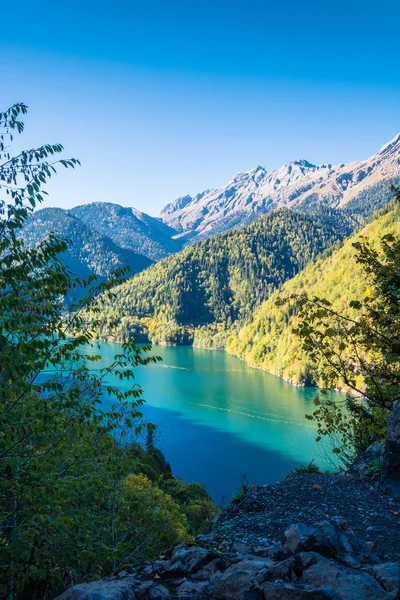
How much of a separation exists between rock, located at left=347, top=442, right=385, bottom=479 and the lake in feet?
73.9

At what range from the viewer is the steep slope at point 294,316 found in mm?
113031

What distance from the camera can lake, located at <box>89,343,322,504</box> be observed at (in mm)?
50969

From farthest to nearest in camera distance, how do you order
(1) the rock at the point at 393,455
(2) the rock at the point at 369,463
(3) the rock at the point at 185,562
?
(2) the rock at the point at 369,463 → (1) the rock at the point at 393,455 → (3) the rock at the point at 185,562

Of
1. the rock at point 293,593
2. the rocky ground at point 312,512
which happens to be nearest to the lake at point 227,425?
the rocky ground at point 312,512

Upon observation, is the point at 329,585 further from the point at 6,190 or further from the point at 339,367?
the point at 6,190

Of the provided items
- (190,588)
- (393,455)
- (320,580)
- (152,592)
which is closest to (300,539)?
(320,580)

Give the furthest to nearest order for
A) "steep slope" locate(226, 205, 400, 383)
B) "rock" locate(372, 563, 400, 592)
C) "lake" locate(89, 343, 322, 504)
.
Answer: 1. "steep slope" locate(226, 205, 400, 383)
2. "lake" locate(89, 343, 322, 504)
3. "rock" locate(372, 563, 400, 592)

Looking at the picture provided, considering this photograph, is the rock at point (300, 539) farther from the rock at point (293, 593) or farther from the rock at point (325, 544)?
the rock at point (293, 593)

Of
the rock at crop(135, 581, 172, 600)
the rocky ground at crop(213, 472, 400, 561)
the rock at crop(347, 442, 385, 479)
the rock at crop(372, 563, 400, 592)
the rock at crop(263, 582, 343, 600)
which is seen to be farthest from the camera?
the rock at crop(347, 442, 385, 479)

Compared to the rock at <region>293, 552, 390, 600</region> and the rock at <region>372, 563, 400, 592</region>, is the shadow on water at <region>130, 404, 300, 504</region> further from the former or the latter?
the rock at <region>372, 563, 400, 592</region>

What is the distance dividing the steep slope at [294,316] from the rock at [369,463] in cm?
8882

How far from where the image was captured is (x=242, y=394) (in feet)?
284

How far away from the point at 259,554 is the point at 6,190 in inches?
210

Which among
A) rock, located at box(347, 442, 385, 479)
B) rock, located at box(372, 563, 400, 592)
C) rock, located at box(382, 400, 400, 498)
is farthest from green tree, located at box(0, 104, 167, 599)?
rock, located at box(347, 442, 385, 479)
